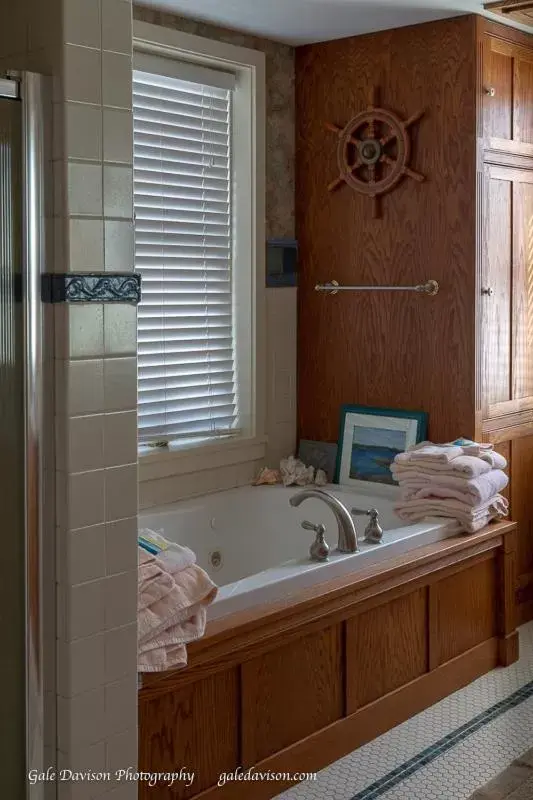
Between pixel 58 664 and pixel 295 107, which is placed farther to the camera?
pixel 295 107

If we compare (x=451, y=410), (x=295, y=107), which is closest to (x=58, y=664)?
(x=451, y=410)

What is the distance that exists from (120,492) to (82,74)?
2.88 feet

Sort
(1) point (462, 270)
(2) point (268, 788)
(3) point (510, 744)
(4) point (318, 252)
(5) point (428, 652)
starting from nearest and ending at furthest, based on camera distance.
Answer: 1. (2) point (268, 788)
2. (3) point (510, 744)
3. (5) point (428, 652)
4. (1) point (462, 270)
5. (4) point (318, 252)

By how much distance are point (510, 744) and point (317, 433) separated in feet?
5.48

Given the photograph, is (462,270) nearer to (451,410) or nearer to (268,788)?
(451,410)

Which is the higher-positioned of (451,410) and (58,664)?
(451,410)

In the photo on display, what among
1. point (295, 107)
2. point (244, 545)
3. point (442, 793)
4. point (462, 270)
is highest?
point (295, 107)

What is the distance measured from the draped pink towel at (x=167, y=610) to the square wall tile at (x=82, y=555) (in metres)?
0.23

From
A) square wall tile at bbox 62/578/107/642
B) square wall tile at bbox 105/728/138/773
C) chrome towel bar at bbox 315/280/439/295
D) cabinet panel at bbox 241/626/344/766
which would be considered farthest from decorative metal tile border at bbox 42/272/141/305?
chrome towel bar at bbox 315/280/439/295

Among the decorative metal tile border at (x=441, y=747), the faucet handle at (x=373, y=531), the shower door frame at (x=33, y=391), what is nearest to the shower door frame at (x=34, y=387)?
the shower door frame at (x=33, y=391)

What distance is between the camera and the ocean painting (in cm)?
418

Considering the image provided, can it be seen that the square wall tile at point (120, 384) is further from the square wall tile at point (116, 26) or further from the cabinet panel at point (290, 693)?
the cabinet panel at point (290, 693)

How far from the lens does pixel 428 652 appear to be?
3535mm

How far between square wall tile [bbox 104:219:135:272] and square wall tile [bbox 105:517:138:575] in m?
0.55
